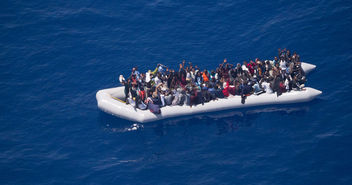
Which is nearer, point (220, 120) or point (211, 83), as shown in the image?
point (220, 120)

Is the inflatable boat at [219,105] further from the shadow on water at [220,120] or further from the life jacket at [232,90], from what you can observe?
the life jacket at [232,90]

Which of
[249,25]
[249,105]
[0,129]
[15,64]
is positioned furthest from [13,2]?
[249,105]

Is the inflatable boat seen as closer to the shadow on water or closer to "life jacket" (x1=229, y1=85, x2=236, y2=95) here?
the shadow on water

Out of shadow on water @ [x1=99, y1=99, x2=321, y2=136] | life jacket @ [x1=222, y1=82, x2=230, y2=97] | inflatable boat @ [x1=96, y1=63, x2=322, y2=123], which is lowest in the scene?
shadow on water @ [x1=99, y1=99, x2=321, y2=136]

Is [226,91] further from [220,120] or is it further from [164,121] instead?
[164,121]

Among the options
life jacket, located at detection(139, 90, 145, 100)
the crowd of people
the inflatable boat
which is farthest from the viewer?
life jacket, located at detection(139, 90, 145, 100)

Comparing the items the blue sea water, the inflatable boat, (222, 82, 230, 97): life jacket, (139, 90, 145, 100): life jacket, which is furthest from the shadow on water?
(139, 90, 145, 100): life jacket

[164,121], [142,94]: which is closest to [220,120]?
[164,121]
